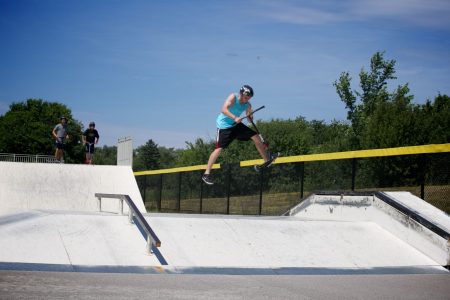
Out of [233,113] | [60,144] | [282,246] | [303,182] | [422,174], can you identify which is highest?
[233,113]

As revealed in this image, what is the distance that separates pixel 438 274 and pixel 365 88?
57.0 m

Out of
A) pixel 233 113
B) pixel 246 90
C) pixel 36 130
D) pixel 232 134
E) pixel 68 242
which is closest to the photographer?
pixel 68 242

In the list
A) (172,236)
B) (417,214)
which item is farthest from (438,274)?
A: (172,236)

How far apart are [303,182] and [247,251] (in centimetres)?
825

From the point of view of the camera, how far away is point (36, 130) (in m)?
89.7

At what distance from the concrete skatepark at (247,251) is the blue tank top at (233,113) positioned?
94.8 inches

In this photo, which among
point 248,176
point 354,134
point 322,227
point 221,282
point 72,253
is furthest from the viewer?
point 354,134

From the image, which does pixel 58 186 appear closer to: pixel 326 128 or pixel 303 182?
pixel 303 182

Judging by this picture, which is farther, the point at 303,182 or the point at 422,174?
the point at 303,182

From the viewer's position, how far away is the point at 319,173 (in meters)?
17.2

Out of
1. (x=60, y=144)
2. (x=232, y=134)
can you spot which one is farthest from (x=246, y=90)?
(x=60, y=144)

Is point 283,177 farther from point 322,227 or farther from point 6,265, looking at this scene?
point 6,265

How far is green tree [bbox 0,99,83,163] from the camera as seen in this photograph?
89688 millimetres

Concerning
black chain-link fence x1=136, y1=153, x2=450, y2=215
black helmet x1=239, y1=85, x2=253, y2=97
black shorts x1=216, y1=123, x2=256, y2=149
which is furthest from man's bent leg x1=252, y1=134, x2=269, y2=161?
black chain-link fence x1=136, y1=153, x2=450, y2=215
